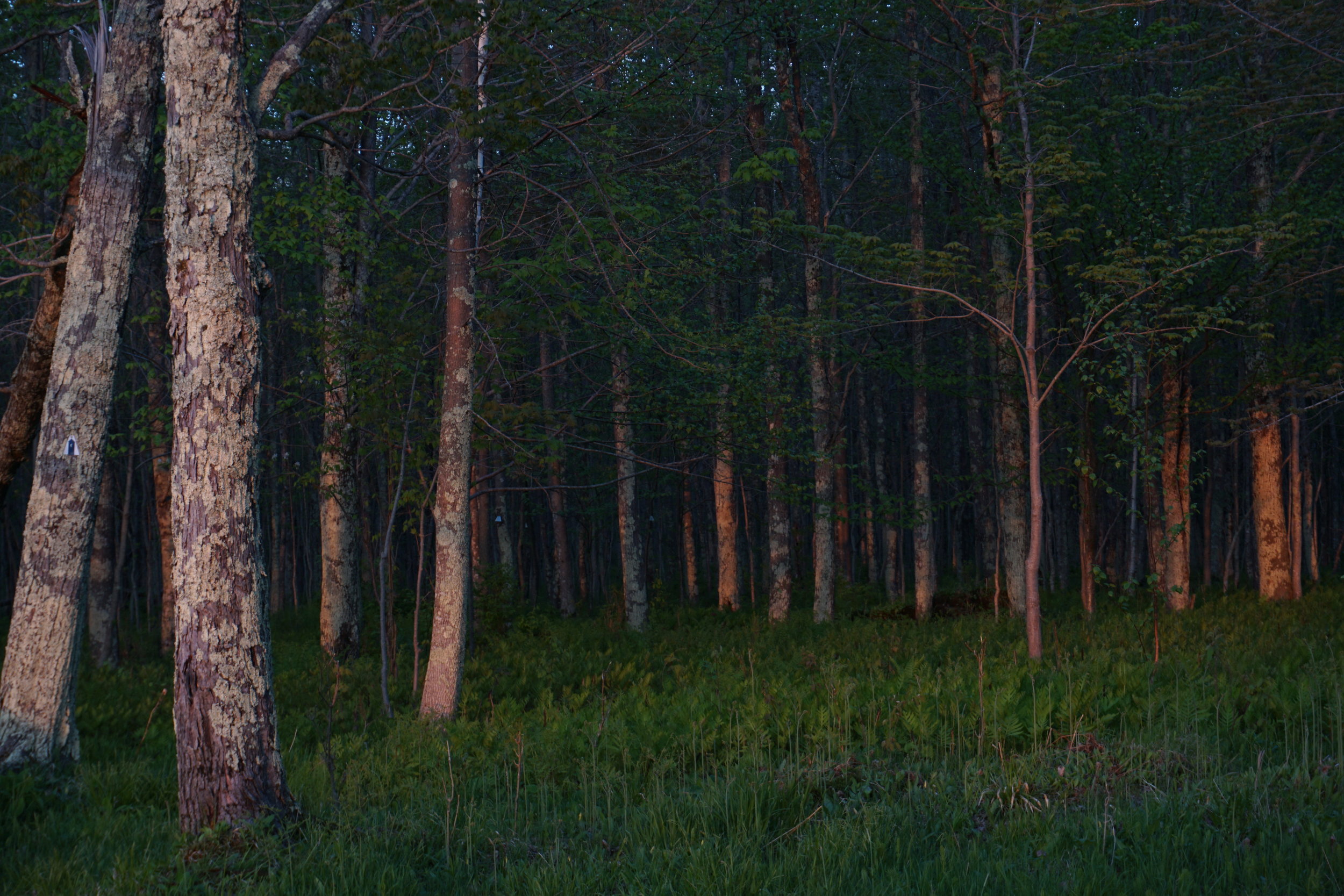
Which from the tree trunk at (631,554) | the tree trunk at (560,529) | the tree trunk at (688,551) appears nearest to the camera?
the tree trunk at (631,554)

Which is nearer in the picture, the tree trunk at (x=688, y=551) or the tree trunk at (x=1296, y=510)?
the tree trunk at (x=1296, y=510)

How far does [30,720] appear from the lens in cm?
740

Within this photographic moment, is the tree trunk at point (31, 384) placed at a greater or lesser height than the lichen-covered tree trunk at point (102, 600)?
greater

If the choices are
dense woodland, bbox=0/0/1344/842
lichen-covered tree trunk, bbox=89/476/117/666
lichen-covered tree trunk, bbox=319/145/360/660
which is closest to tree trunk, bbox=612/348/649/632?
dense woodland, bbox=0/0/1344/842

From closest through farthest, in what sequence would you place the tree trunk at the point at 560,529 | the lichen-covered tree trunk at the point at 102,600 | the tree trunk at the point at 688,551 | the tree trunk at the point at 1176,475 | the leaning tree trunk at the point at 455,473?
1. the leaning tree trunk at the point at 455,473
2. the lichen-covered tree trunk at the point at 102,600
3. the tree trunk at the point at 1176,475
4. the tree trunk at the point at 560,529
5. the tree trunk at the point at 688,551

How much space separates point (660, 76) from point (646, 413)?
4238 mm

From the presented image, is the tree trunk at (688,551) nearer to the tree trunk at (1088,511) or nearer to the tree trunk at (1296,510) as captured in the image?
the tree trunk at (1088,511)

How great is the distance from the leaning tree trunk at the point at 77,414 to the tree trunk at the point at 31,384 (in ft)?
1.59

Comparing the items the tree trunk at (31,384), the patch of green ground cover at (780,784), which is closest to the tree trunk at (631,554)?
the patch of green ground cover at (780,784)

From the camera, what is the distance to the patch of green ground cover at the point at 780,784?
450 centimetres

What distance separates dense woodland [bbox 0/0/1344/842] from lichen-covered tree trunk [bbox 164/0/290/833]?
0.07 ft

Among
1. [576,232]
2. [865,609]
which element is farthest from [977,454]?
[576,232]

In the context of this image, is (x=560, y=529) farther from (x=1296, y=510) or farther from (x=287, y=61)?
(x=287, y=61)

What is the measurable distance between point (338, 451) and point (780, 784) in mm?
7783
